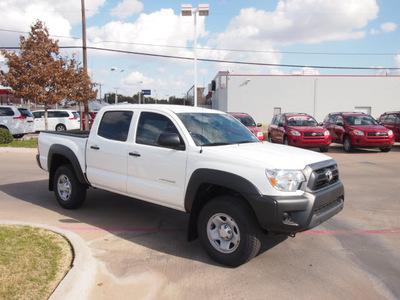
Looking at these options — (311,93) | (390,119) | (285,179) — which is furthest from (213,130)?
(311,93)

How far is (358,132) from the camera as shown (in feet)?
50.8

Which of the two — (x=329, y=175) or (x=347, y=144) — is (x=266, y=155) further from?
(x=347, y=144)

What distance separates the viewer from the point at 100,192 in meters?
7.70

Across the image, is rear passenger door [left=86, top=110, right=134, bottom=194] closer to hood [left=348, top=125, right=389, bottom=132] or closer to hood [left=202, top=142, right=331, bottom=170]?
hood [left=202, top=142, right=331, bottom=170]

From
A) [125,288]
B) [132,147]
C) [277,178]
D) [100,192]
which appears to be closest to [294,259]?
[277,178]

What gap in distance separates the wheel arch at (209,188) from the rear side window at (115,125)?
1528mm

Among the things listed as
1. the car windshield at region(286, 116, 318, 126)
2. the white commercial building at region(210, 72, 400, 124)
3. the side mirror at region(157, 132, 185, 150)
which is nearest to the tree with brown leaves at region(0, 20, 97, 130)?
the car windshield at region(286, 116, 318, 126)

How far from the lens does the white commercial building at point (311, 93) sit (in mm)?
40125

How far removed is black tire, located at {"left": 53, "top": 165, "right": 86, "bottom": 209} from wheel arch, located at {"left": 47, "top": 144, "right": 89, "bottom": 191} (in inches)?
6.7

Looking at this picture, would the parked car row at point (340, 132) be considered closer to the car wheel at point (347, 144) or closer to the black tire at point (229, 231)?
the car wheel at point (347, 144)

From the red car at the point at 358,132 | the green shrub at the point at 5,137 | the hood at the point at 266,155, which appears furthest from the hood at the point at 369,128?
the green shrub at the point at 5,137

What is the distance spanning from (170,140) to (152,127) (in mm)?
726

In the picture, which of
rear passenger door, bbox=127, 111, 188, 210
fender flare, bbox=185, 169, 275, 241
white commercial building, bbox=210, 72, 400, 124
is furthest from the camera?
white commercial building, bbox=210, 72, 400, 124

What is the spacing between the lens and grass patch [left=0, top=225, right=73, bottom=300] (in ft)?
10.9
